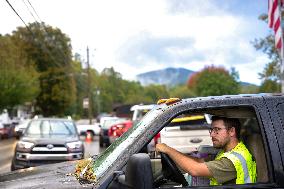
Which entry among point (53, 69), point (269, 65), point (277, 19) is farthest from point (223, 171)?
point (53, 69)

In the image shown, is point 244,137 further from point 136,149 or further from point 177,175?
point 136,149

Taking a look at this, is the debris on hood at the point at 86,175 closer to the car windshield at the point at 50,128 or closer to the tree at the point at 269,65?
the car windshield at the point at 50,128

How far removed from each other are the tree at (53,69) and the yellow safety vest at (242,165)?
6239 cm

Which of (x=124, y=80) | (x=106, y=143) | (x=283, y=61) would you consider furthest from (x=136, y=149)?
(x=124, y=80)

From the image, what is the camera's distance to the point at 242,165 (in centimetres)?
369

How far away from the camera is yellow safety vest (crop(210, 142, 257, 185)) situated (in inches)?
143

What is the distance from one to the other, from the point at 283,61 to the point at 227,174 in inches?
257

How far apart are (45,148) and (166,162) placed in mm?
9999

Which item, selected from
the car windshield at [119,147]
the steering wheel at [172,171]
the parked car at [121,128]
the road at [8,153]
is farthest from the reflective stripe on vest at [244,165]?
the parked car at [121,128]

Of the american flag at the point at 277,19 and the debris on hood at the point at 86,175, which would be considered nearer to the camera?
the debris on hood at the point at 86,175

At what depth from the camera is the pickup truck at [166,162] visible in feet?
10.9

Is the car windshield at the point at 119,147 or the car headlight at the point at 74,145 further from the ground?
the car windshield at the point at 119,147

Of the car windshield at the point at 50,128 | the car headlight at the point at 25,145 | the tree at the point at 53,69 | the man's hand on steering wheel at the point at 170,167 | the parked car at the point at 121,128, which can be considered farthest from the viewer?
the tree at the point at 53,69

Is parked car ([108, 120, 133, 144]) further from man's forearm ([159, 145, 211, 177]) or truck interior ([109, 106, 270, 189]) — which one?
man's forearm ([159, 145, 211, 177])
